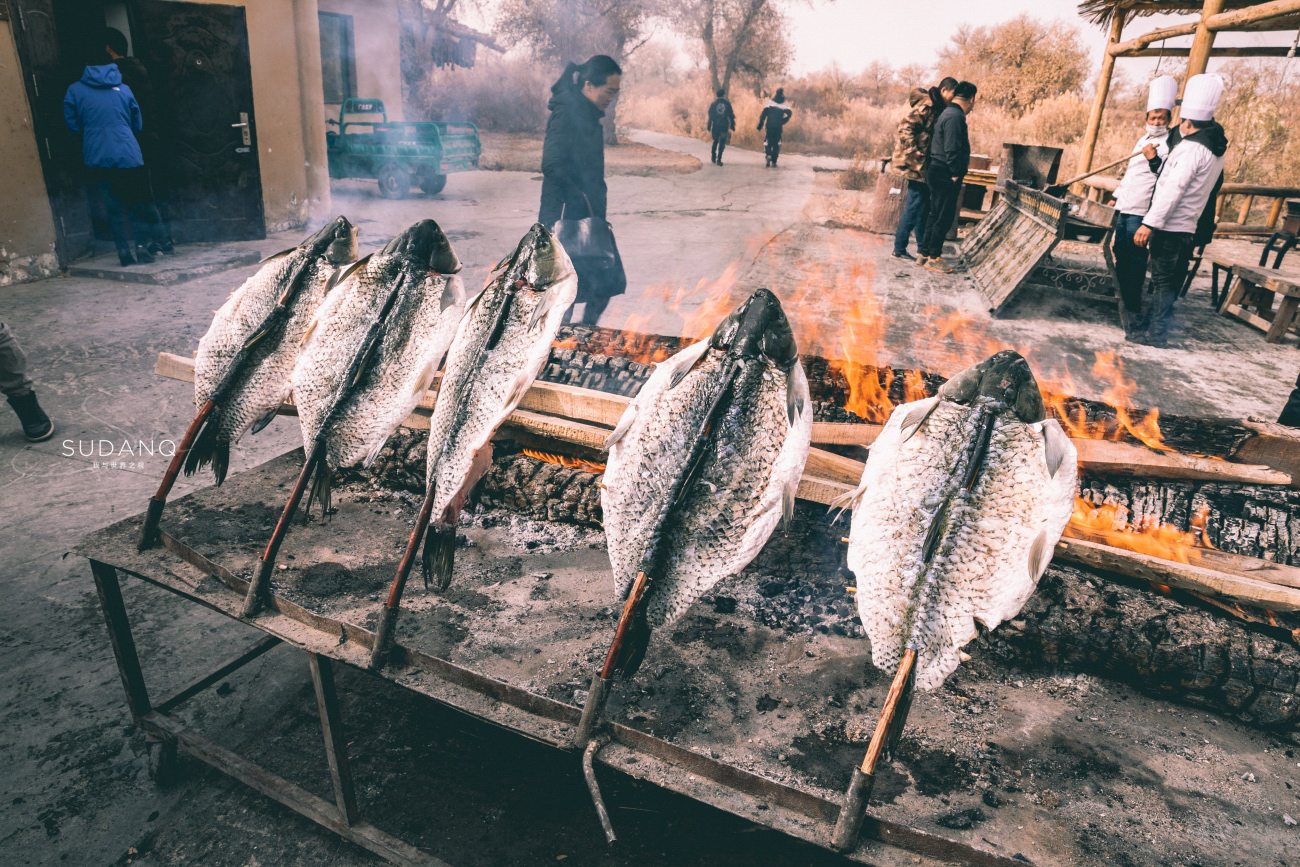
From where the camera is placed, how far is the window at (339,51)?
1664 cm

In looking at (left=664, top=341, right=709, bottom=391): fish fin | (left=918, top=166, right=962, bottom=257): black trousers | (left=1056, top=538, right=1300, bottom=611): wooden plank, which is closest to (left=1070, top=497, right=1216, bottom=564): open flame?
(left=1056, top=538, right=1300, bottom=611): wooden plank

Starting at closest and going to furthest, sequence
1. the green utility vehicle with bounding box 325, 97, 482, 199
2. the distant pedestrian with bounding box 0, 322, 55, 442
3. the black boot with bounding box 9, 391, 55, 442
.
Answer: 1. the distant pedestrian with bounding box 0, 322, 55, 442
2. the black boot with bounding box 9, 391, 55, 442
3. the green utility vehicle with bounding box 325, 97, 482, 199

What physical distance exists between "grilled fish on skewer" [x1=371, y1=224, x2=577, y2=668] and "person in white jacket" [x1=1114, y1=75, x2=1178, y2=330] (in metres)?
6.97

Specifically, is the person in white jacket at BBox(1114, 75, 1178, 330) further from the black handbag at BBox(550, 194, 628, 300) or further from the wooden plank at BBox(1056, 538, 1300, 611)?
the wooden plank at BBox(1056, 538, 1300, 611)

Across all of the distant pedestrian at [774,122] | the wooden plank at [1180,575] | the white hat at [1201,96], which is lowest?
the wooden plank at [1180,575]

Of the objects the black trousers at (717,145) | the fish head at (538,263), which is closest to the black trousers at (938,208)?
the fish head at (538,263)

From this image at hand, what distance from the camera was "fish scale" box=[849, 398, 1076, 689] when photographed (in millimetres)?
1638

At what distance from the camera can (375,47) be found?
675 inches

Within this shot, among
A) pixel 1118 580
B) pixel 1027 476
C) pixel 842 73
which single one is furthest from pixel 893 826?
pixel 842 73

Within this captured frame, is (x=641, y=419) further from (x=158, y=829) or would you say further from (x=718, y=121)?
(x=718, y=121)

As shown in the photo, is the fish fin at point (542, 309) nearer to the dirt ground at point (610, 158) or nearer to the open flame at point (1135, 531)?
the open flame at point (1135, 531)

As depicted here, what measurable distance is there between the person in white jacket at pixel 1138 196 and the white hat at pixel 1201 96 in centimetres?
49

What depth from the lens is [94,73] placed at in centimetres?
782

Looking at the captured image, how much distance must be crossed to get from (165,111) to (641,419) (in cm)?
1083
